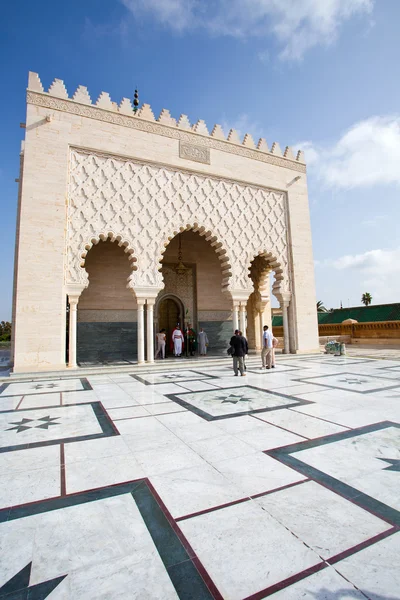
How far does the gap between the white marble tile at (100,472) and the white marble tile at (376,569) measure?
3.70 ft

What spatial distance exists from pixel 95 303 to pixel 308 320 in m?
5.82

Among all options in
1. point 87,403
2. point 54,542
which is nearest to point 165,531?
point 54,542

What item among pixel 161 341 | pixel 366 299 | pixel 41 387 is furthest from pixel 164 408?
pixel 366 299

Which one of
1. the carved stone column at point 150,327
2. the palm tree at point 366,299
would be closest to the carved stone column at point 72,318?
the carved stone column at point 150,327

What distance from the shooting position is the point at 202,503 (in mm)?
1590

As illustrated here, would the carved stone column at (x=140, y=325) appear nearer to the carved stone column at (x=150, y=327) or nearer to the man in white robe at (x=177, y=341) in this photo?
the carved stone column at (x=150, y=327)

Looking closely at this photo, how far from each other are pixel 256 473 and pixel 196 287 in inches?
334

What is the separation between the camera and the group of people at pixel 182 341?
9055 millimetres

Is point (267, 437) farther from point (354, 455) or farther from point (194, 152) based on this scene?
point (194, 152)

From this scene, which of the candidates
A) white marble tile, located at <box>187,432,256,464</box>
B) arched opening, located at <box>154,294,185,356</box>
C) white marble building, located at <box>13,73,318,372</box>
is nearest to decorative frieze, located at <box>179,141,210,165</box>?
white marble building, located at <box>13,73,318,372</box>

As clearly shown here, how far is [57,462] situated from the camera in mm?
2131

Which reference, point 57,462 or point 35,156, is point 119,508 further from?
point 35,156

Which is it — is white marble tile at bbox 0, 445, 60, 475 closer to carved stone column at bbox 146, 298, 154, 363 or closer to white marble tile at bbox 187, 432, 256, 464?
white marble tile at bbox 187, 432, 256, 464

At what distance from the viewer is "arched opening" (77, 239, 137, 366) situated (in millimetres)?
8539
